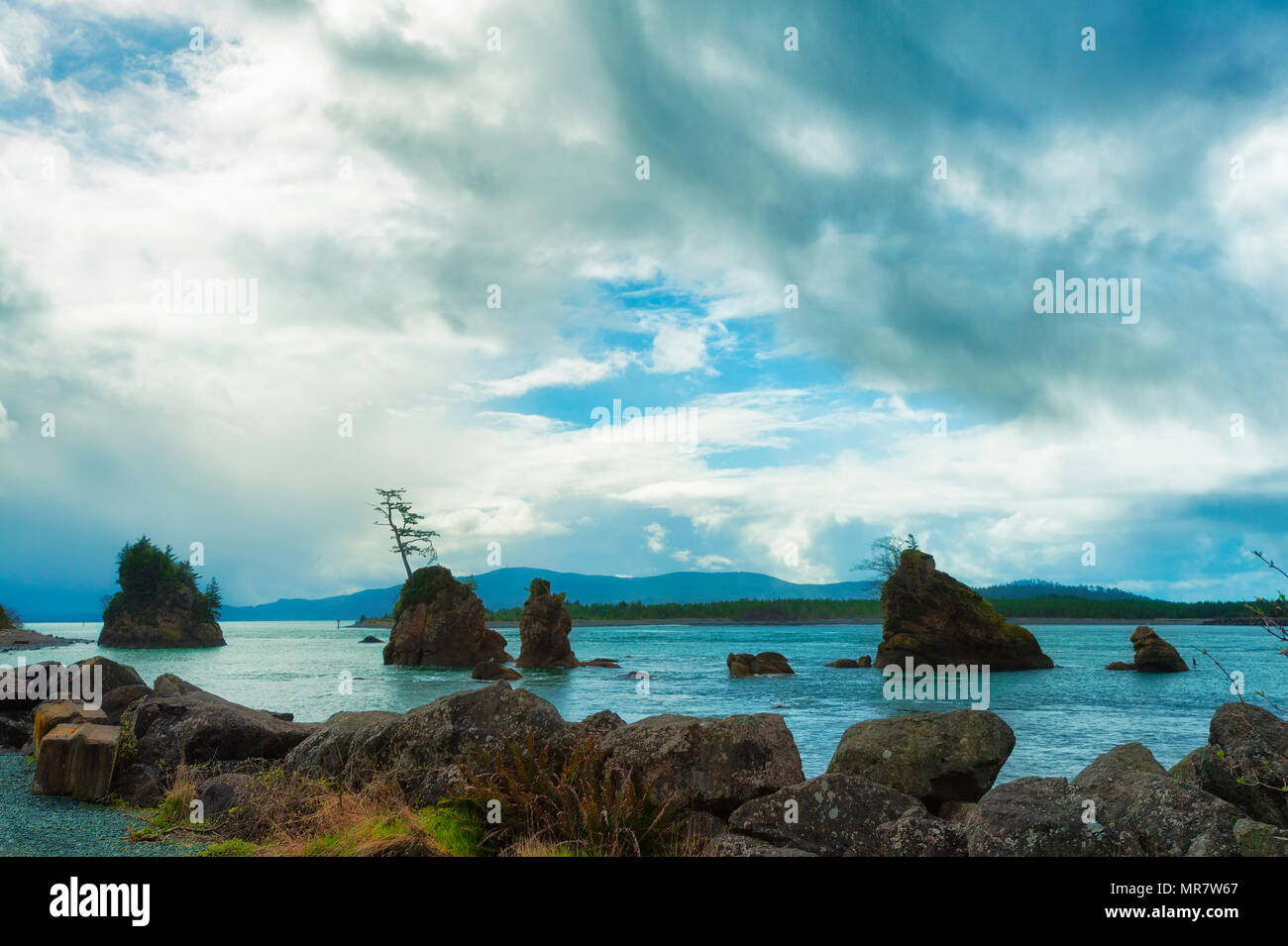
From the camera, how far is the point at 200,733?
11.7 m

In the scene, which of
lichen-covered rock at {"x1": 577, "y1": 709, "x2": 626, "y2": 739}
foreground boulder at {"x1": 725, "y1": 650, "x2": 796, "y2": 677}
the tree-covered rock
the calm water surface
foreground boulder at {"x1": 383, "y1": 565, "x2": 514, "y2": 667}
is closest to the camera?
lichen-covered rock at {"x1": 577, "y1": 709, "x2": 626, "y2": 739}

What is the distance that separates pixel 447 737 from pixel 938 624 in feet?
196

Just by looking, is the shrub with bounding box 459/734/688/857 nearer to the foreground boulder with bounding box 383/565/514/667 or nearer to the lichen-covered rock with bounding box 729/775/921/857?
the lichen-covered rock with bounding box 729/775/921/857

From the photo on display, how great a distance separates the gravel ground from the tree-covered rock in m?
102

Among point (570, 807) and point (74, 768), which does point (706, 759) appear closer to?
point (570, 807)

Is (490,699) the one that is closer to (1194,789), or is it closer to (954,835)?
(954,835)

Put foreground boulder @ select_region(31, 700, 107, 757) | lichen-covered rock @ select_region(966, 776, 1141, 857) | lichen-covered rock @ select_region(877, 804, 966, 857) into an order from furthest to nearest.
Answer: foreground boulder @ select_region(31, 700, 107, 757) < lichen-covered rock @ select_region(877, 804, 966, 857) < lichen-covered rock @ select_region(966, 776, 1141, 857)

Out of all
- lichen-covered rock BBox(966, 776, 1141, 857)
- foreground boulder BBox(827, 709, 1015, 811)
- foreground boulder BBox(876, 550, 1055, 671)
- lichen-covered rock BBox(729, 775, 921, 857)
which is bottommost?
foreground boulder BBox(876, 550, 1055, 671)

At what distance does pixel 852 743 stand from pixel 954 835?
5.28 m

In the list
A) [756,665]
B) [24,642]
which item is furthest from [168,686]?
[24,642]

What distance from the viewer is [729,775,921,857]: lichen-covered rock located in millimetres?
7762

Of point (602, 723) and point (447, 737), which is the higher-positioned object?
point (447, 737)

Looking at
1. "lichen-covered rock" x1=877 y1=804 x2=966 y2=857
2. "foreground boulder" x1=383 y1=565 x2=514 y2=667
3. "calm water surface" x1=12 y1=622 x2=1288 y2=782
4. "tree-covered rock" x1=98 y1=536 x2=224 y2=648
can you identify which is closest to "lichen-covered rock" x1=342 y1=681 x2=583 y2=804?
"lichen-covered rock" x1=877 y1=804 x2=966 y2=857
